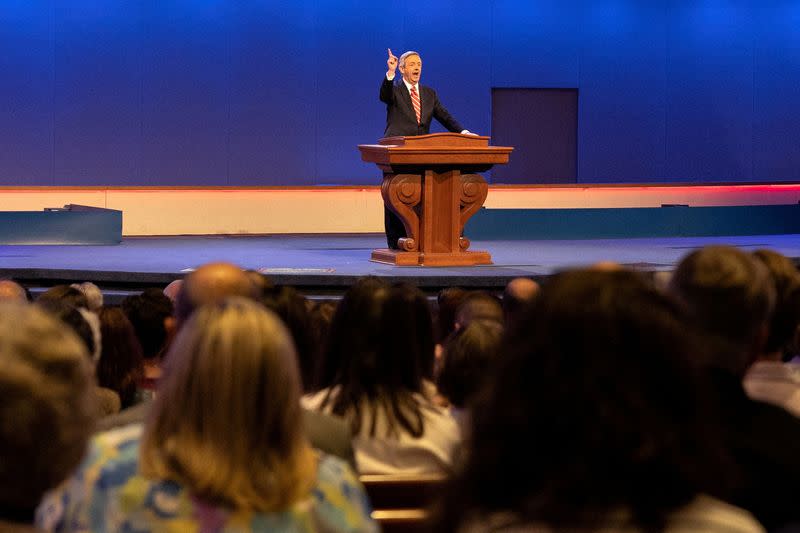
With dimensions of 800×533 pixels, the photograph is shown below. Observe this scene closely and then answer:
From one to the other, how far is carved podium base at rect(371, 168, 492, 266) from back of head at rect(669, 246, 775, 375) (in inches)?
245

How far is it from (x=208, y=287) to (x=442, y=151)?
219 inches

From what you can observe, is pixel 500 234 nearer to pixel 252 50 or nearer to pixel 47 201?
pixel 252 50

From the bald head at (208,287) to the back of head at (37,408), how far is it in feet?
3.69

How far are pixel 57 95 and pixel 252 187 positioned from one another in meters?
2.42

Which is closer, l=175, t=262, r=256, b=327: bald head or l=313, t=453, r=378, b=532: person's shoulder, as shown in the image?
l=313, t=453, r=378, b=532: person's shoulder

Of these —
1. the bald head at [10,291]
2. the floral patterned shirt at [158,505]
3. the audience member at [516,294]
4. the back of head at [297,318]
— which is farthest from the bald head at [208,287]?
the bald head at [10,291]

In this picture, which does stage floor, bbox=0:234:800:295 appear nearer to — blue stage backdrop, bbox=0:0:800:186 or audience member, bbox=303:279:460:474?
blue stage backdrop, bbox=0:0:800:186

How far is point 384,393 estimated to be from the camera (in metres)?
2.71

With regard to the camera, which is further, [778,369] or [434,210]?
[434,210]

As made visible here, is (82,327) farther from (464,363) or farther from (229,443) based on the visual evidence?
(229,443)

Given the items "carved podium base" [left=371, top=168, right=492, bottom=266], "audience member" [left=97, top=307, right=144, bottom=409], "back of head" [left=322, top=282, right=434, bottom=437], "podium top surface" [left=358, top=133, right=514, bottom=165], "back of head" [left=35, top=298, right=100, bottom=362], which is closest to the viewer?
"back of head" [left=322, top=282, right=434, bottom=437]

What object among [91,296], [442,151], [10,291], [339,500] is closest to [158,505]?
[339,500]

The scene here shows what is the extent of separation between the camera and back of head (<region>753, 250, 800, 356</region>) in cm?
242

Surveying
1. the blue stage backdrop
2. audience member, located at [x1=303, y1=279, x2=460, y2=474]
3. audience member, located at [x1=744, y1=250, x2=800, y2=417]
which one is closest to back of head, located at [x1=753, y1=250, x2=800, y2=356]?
audience member, located at [x1=744, y1=250, x2=800, y2=417]
